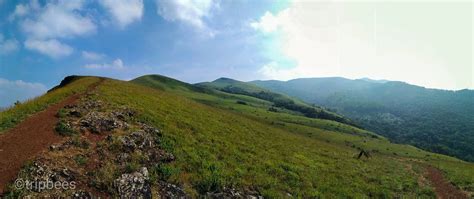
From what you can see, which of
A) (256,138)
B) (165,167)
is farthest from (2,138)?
(256,138)

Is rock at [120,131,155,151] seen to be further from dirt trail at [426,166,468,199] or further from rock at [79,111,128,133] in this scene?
dirt trail at [426,166,468,199]

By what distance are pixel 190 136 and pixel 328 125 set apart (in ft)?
454

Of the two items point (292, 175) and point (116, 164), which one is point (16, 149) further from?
point (292, 175)

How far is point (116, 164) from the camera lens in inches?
907

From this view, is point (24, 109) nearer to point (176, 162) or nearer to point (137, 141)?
point (137, 141)

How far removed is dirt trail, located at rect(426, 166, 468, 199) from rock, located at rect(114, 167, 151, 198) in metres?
29.9

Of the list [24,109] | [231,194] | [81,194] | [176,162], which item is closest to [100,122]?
[24,109]

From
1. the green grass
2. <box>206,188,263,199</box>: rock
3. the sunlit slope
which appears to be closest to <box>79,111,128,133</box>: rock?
the sunlit slope

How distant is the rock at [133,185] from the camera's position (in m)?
20.2

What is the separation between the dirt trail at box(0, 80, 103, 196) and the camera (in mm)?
19297

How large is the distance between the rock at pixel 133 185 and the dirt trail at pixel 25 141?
6.10 meters

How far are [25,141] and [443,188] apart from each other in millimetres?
42956

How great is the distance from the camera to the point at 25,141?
23047mm

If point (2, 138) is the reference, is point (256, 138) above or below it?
below
